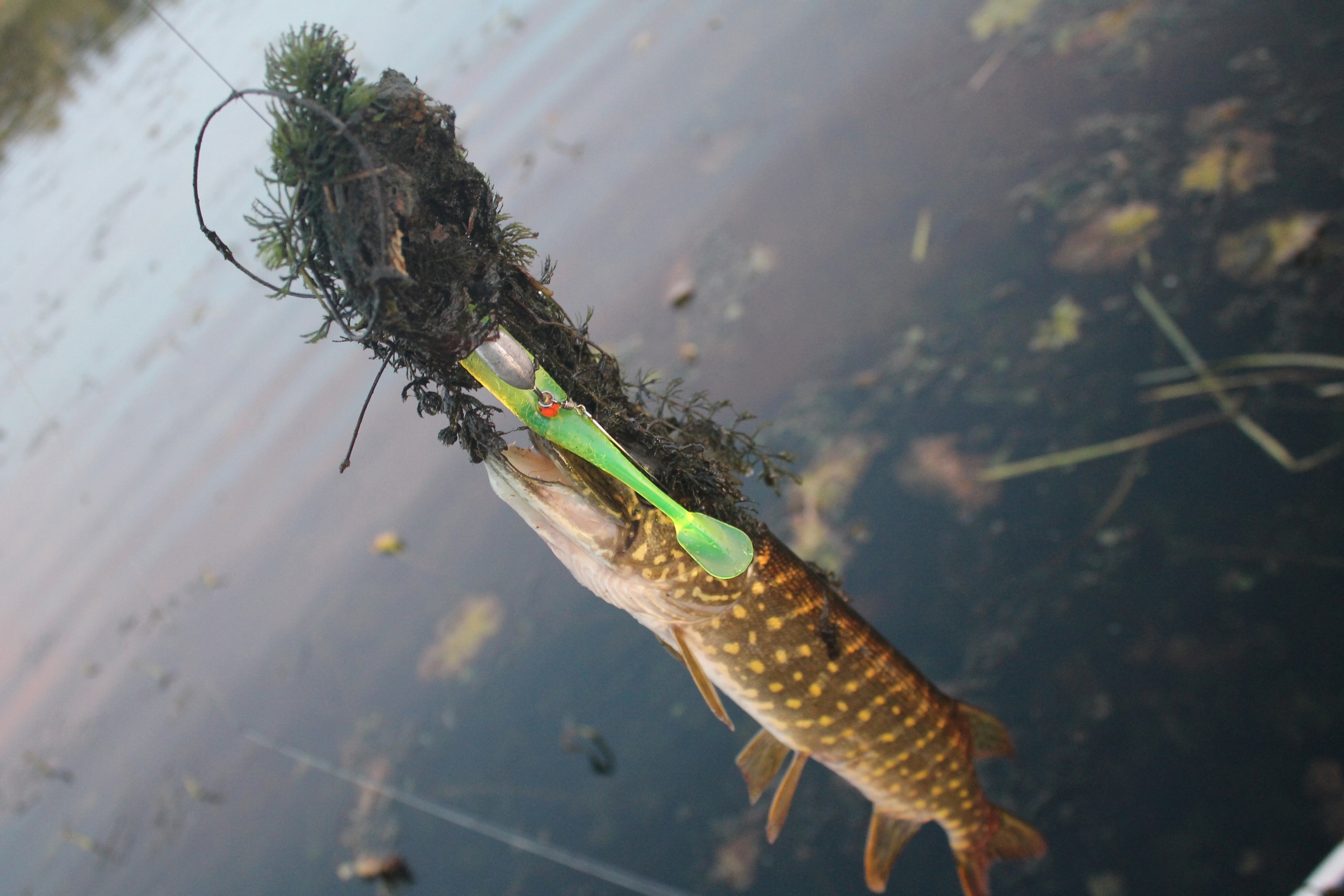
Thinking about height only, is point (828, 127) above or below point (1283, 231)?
above

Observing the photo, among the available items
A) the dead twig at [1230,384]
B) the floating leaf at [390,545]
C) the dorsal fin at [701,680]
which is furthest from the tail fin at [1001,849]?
the floating leaf at [390,545]

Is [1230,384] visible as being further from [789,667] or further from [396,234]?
[396,234]

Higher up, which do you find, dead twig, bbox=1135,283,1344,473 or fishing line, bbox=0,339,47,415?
fishing line, bbox=0,339,47,415

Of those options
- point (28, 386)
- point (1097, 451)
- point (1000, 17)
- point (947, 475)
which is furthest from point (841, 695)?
point (28, 386)

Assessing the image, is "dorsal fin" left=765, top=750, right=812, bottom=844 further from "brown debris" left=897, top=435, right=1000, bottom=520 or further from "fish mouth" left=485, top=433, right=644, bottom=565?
"brown debris" left=897, top=435, right=1000, bottom=520

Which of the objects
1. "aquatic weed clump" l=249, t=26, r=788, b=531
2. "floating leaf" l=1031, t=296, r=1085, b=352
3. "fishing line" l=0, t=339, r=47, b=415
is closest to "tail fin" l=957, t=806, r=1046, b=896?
"aquatic weed clump" l=249, t=26, r=788, b=531

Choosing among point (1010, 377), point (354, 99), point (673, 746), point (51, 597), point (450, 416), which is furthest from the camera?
point (51, 597)

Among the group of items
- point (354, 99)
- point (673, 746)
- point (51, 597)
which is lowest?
point (673, 746)

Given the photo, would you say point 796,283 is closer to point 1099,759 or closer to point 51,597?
point 1099,759

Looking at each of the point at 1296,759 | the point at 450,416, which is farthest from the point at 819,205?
the point at 450,416
